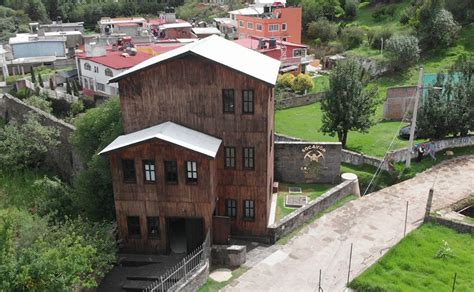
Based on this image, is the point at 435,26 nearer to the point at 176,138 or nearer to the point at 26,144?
the point at 26,144

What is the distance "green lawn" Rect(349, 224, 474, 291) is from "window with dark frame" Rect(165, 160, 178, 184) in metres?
8.69

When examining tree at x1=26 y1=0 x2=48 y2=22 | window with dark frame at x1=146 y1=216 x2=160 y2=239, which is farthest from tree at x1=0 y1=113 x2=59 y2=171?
tree at x1=26 y1=0 x2=48 y2=22

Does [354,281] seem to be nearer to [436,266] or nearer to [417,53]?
[436,266]

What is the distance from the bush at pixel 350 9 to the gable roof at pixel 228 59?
222ft

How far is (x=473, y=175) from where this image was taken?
28031 mm

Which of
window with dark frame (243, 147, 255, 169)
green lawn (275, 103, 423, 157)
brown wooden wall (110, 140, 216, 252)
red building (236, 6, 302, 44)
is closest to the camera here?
brown wooden wall (110, 140, 216, 252)

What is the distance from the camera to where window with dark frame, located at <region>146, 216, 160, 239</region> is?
21.5 m

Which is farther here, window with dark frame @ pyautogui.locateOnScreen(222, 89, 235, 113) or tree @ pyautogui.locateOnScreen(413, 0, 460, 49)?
tree @ pyautogui.locateOnScreen(413, 0, 460, 49)

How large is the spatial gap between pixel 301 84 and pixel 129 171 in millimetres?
38031

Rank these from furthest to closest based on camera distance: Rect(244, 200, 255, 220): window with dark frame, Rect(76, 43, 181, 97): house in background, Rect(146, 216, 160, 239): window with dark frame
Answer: Rect(76, 43, 181, 97): house in background → Rect(244, 200, 255, 220): window with dark frame → Rect(146, 216, 160, 239): window with dark frame

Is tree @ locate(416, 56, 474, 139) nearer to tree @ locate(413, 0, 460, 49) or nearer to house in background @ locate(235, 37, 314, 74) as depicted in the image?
house in background @ locate(235, 37, 314, 74)

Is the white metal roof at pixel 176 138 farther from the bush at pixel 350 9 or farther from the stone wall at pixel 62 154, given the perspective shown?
the bush at pixel 350 9

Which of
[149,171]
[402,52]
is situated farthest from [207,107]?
[402,52]

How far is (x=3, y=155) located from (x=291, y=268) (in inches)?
1121
